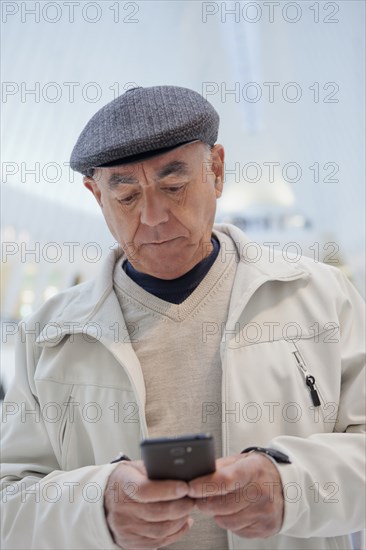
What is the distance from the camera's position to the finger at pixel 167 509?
1032 mm

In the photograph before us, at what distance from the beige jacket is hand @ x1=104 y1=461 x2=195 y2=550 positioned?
0.03 meters

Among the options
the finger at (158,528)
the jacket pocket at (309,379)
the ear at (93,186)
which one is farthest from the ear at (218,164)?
the finger at (158,528)

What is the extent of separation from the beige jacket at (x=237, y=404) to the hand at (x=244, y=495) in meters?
0.04

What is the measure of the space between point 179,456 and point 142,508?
6.4 inches

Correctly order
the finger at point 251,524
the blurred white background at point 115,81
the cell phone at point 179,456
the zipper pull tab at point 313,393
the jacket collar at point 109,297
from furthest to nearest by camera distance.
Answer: the blurred white background at point 115,81 → the jacket collar at point 109,297 → the zipper pull tab at point 313,393 → the finger at point 251,524 → the cell phone at point 179,456

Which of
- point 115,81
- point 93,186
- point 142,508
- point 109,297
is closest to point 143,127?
point 93,186

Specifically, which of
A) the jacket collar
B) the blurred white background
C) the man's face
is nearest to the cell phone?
the jacket collar

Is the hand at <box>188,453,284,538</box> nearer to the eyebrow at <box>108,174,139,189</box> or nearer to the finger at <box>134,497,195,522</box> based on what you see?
the finger at <box>134,497,195,522</box>

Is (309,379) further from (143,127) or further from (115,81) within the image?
(115,81)

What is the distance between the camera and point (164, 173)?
1.27 meters

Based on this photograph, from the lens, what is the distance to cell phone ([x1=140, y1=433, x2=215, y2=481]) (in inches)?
37.5

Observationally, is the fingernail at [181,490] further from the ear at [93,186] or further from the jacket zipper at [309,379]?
the ear at [93,186]

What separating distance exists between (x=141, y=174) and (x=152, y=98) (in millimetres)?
185

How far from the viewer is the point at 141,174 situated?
127cm
